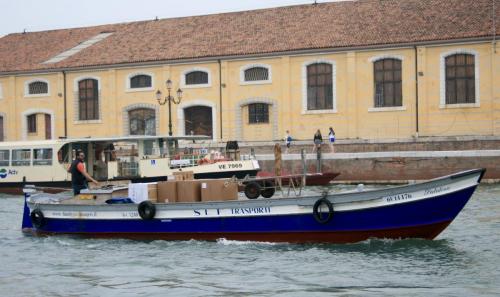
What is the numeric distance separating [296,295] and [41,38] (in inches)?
1636

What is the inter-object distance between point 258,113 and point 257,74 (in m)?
1.85

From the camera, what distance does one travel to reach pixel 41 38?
54031 millimetres

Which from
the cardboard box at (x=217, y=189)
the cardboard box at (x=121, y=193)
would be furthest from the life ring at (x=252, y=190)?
the cardboard box at (x=121, y=193)

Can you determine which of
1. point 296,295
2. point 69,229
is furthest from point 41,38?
point 296,295

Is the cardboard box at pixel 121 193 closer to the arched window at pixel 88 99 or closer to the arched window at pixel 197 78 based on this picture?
the arched window at pixel 197 78

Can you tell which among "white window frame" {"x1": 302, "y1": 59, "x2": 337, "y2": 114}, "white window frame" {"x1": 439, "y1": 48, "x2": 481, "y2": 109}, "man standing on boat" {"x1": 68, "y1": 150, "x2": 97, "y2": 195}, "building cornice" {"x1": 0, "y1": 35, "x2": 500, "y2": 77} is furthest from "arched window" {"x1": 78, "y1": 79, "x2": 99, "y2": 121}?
"man standing on boat" {"x1": 68, "y1": 150, "x2": 97, "y2": 195}

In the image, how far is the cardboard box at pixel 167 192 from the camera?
69.4ft

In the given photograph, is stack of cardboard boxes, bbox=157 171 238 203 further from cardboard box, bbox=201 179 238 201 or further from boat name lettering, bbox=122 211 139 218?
boat name lettering, bbox=122 211 139 218

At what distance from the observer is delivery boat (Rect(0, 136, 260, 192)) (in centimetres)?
3481

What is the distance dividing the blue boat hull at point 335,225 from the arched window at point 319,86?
2459 cm

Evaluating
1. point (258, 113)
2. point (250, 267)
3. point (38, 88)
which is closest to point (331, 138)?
point (258, 113)

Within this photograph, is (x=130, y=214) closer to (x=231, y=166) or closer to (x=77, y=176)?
(x=77, y=176)

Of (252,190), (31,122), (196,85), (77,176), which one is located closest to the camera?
(77,176)

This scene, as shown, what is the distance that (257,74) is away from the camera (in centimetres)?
4591
